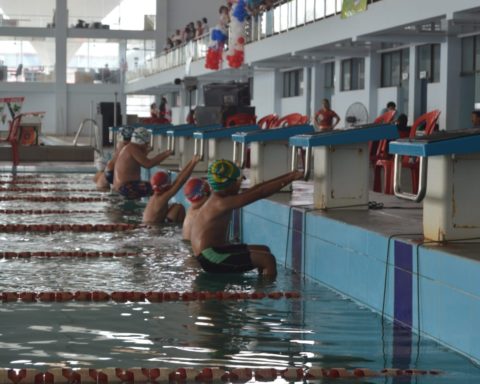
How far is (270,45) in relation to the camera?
24.5 meters

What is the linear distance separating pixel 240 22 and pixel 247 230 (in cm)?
1739

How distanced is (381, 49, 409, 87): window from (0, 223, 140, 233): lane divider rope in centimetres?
1049

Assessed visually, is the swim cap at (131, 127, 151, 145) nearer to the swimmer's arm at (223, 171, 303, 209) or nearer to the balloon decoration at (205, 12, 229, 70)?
the swimmer's arm at (223, 171, 303, 209)

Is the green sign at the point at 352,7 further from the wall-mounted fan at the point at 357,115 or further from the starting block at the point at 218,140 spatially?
the starting block at the point at 218,140

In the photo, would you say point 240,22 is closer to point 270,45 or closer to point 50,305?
point 270,45

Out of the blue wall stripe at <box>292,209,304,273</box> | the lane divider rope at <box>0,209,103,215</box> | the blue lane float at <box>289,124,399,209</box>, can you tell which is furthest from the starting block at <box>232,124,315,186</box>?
the lane divider rope at <box>0,209,103,215</box>

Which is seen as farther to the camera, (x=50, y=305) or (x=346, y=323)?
(x=50, y=305)

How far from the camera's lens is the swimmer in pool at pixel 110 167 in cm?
1648

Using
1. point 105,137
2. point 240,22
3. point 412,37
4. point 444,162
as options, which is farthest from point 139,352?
point 105,137

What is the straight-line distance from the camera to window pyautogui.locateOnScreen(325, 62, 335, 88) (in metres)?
26.2

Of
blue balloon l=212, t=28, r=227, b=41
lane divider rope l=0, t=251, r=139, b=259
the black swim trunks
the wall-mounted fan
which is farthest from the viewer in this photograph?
blue balloon l=212, t=28, r=227, b=41

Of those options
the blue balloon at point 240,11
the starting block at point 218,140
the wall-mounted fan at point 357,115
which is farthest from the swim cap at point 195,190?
the blue balloon at point 240,11

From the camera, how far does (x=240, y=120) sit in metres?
21.5

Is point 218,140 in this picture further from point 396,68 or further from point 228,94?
point 228,94
